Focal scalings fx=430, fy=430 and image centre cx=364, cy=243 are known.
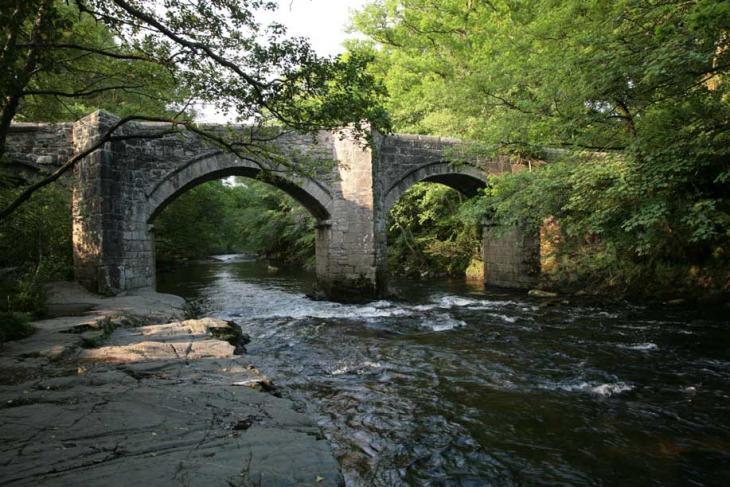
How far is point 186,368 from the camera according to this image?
152 inches

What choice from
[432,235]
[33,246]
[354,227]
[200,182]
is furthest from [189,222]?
[33,246]

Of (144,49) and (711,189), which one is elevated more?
(144,49)

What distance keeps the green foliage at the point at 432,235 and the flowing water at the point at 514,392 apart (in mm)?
7298

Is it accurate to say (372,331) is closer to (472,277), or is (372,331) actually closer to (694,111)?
(694,111)

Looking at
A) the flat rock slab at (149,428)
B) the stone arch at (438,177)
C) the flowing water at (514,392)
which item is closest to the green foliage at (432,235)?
the stone arch at (438,177)

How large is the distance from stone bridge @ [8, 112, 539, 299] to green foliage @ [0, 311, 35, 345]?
325 centimetres

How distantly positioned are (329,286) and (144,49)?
7407 mm

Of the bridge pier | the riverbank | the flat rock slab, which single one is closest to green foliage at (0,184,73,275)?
the riverbank

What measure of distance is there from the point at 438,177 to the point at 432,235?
4.37 metres

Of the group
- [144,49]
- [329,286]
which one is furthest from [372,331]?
[144,49]

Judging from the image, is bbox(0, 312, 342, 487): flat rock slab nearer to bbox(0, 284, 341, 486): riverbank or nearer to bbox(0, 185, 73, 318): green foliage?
bbox(0, 284, 341, 486): riverbank

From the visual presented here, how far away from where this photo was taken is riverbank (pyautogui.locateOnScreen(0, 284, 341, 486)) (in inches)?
79.1

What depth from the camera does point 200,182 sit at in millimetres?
10188

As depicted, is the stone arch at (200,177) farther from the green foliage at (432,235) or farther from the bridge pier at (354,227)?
the green foliage at (432,235)
